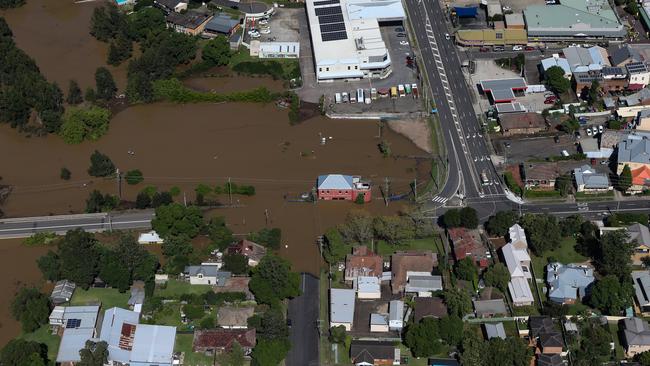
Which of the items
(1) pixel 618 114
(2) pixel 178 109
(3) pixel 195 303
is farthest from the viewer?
(2) pixel 178 109

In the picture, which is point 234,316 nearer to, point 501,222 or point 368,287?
point 368,287

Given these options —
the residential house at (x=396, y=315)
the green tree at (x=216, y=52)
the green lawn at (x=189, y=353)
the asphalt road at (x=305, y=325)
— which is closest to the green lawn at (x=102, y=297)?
Answer: the green lawn at (x=189, y=353)

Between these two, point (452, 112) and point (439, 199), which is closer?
point (439, 199)

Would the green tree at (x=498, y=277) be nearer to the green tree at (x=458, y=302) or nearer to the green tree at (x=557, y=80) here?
the green tree at (x=458, y=302)

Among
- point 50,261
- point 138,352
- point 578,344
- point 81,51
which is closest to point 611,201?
point 578,344

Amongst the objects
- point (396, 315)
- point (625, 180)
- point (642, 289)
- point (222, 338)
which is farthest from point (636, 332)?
point (222, 338)

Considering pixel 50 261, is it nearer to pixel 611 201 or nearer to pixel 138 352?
pixel 138 352
